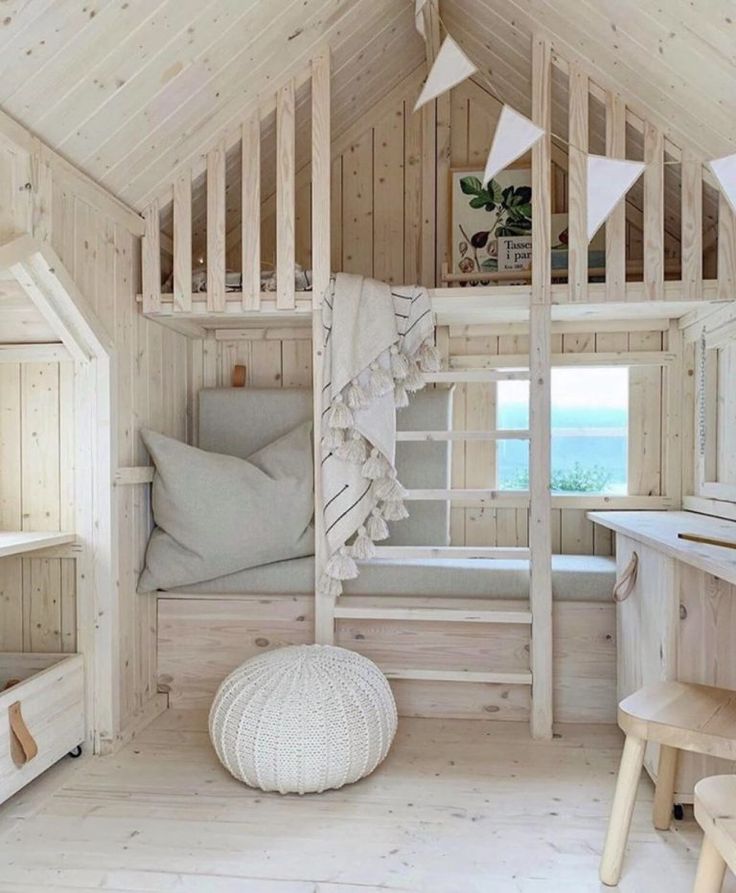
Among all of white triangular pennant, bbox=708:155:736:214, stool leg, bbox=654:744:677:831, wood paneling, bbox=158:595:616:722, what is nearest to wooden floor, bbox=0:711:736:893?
stool leg, bbox=654:744:677:831

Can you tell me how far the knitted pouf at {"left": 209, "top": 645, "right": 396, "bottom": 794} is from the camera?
2.17m

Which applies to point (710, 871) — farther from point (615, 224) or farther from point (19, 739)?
point (615, 224)

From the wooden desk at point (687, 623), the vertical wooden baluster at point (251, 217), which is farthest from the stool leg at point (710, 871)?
the vertical wooden baluster at point (251, 217)

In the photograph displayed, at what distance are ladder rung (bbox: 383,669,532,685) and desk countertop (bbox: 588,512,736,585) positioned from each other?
25.7 inches

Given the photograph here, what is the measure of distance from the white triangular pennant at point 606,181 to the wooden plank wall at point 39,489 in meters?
1.78

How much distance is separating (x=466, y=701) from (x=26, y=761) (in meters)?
1.53

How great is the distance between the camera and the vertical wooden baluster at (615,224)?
2627 millimetres

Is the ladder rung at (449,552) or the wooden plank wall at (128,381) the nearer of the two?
the wooden plank wall at (128,381)

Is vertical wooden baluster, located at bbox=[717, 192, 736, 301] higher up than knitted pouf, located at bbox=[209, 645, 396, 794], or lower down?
higher up

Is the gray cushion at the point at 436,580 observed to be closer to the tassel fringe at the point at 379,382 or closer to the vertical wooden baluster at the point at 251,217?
the tassel fringe at the point at 379,382

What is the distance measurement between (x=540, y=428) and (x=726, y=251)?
0.89 meters

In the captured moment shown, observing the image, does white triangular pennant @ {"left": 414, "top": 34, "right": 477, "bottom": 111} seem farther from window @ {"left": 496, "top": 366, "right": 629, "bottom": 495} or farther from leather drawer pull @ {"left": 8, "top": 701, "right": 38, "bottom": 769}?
leather drawer pull @ {"left": 8, "top": 701, "right": 38, "bottom": 769}

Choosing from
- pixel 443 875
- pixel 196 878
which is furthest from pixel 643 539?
pixel 196 878

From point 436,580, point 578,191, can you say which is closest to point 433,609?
point 436,580
